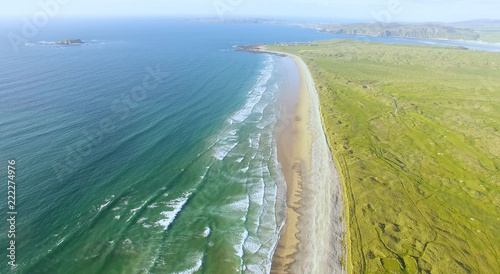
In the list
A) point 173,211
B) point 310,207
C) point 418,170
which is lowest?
point 310,207

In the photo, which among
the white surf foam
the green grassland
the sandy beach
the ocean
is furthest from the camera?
the white surf foam

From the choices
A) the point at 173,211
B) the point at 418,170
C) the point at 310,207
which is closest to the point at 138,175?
the point at 173,211

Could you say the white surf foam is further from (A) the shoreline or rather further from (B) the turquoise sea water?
(A) the shoreline

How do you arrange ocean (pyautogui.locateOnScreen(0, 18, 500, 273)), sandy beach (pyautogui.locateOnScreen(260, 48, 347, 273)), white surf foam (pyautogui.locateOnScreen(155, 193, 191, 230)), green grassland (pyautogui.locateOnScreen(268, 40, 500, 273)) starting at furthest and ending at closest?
white surf foam (pyautogui.locateOnScreen(155, 193, 191, 230)), green grassland (pyautogui.locateOnScreen(268, 40, 500, 273)), sandy beach (pyautogui.locateOnScreen(260, 48, 347, 273)), ocean (pyautogui.locateOnScreen(0, 18, 500, 273))

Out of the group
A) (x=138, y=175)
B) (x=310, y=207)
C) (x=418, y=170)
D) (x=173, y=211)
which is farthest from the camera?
(x=418, y=170)

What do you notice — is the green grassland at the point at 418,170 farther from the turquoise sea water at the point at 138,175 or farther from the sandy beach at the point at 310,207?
the turquoise sea water at the point at 138,175

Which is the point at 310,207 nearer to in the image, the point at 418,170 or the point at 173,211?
the point at 173,211

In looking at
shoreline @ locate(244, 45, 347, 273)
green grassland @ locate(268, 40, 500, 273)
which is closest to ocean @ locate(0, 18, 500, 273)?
shoreline @ locate(244, 45, 347, 273)
